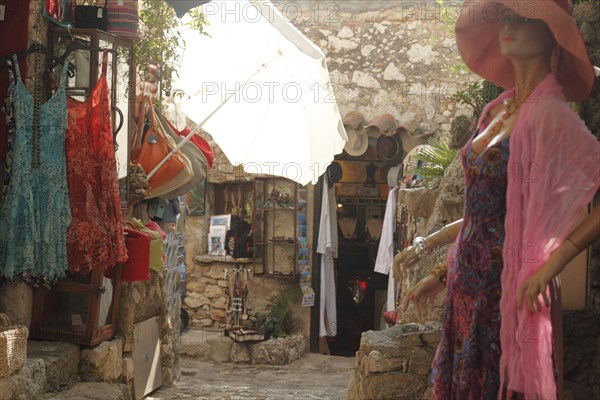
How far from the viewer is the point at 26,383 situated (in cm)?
450

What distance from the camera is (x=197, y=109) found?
25.4 feet

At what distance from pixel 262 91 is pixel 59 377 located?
3158 mm

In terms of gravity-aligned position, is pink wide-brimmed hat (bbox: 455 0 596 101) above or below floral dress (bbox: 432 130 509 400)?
above

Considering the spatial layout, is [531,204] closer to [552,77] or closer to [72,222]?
[552,77]

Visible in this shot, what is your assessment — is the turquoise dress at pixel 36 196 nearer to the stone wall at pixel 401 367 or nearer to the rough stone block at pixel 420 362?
the stone wall at pixel 401 367

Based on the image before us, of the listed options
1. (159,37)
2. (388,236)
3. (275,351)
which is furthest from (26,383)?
(275,351)

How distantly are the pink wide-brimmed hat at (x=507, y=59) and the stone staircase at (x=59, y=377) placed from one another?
3041 millimetres

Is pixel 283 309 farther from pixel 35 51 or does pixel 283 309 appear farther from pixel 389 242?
pixel 35 51

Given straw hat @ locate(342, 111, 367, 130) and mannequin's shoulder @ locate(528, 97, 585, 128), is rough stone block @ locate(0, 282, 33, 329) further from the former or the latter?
straw hat @ locate(342, 111, 367, 130)

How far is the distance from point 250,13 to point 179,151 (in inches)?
52.5

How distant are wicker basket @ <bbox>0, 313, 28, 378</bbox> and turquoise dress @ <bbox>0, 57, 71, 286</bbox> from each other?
0.74m

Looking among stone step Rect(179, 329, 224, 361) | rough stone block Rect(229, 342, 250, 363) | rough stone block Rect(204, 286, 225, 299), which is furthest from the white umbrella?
rough stone block Rect(204, 286, 225, 299)

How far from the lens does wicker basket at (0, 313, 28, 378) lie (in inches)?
165

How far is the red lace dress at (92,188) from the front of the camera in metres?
5.39
